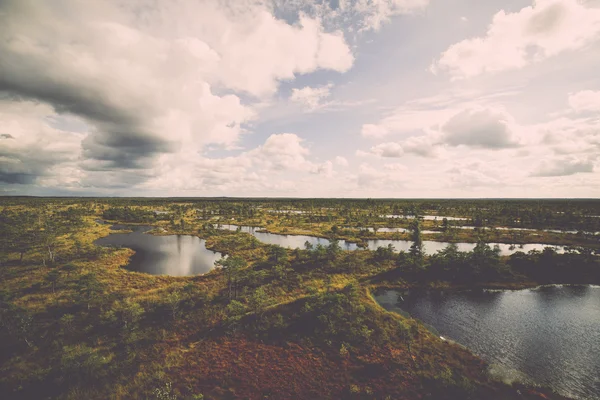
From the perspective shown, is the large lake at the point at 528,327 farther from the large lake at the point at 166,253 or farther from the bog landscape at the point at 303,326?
the large lake at the point at 166,253

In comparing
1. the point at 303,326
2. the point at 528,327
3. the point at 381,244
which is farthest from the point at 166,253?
the point at 528,327

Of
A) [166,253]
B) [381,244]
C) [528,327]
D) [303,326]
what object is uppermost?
[381,244]

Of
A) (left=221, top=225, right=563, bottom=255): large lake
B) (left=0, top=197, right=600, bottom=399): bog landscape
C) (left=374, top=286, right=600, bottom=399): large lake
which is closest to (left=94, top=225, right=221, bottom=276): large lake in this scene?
(left=0, top=197, right=600, bottom=399): bog landscape

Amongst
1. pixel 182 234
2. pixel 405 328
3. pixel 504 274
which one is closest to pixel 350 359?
pixel 405 328

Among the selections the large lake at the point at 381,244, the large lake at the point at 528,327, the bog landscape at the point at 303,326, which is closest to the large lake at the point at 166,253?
the bog landscape at the point at 303,326

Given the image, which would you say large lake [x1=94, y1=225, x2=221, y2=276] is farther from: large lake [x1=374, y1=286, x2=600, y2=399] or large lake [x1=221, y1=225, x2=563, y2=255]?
large lake [x1=374, y1=286, x2=600, y2=399]

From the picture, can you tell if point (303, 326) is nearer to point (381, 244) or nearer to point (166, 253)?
point (166, 253)
